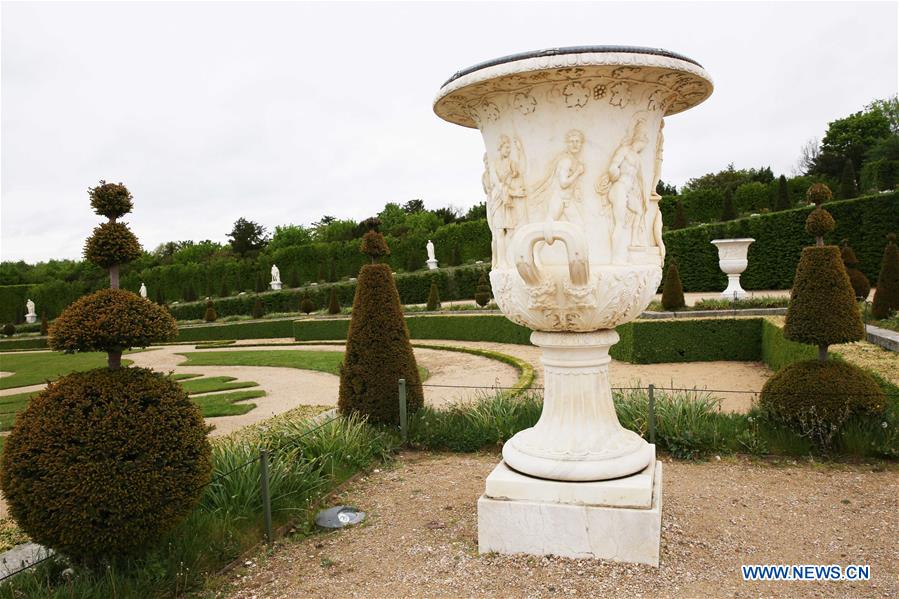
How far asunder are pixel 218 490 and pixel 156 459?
1093 mm

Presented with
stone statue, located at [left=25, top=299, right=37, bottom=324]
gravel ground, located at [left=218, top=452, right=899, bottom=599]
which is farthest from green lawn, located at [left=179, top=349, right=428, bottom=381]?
stone statue, located at [left=25, top=299, right=37, bottom=324]

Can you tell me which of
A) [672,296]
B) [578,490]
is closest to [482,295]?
[672,296]

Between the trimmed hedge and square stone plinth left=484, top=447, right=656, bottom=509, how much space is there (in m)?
9.09

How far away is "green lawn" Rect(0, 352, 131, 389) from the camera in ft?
49.1

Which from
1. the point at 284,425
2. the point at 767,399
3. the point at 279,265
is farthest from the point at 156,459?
the point at 279,265

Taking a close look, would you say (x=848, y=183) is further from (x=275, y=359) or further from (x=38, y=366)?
(x=38, y=366)

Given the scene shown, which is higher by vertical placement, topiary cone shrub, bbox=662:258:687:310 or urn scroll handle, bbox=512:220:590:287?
urn scroll handle, bbox=512:220:590:287

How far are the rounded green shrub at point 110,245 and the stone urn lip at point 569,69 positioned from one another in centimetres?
214

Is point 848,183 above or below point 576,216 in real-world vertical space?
above

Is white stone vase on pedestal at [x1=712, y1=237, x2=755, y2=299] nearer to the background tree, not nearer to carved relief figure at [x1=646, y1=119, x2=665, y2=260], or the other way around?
carved relief figure at [x1=646, y1=119, x2=665, y2=260]

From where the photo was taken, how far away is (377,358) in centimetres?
678

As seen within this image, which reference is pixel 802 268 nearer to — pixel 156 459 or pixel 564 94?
pixel 564 94

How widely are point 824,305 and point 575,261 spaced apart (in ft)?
12.4

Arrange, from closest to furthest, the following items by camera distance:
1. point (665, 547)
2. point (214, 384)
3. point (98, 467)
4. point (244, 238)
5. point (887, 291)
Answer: point (98, 467) < point (665, 547) < point (887, 291) < point (214, 384) < point (244, 238)
